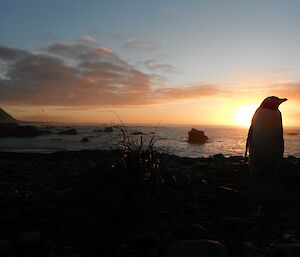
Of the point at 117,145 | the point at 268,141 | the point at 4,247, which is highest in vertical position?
the point at 268,141

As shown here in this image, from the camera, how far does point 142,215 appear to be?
331 cm

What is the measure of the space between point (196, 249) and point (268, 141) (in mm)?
4551

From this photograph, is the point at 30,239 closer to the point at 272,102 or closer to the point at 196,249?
the point at 196,249

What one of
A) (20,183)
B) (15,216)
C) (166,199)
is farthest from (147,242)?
(20,183)

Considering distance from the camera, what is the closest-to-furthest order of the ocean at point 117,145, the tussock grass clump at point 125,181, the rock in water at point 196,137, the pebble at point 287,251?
the pebble at point 287,251, the tussock grass clump at point 125,181, the ocean at point 117,145, the rock in water at point 196,137

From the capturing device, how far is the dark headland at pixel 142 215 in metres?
2.47

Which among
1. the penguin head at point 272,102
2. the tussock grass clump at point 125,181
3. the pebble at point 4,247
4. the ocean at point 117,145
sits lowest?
the ocean at point 117,145

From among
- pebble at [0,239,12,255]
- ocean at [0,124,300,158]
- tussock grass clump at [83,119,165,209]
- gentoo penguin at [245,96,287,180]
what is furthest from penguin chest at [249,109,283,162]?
pebble at [0,239,12,255]

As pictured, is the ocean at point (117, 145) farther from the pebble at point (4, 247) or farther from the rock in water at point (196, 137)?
the pebble at point (4, 247)

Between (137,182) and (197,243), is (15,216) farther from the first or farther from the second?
(197,243)

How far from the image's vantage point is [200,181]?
490 centimetres

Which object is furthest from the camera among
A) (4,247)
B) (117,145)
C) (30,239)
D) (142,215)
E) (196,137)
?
(196,137)

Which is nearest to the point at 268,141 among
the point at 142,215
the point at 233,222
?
the point at 233,222

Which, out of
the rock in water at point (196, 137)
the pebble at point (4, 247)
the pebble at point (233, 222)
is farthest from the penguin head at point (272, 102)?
the rock in water at point (196, 137)
